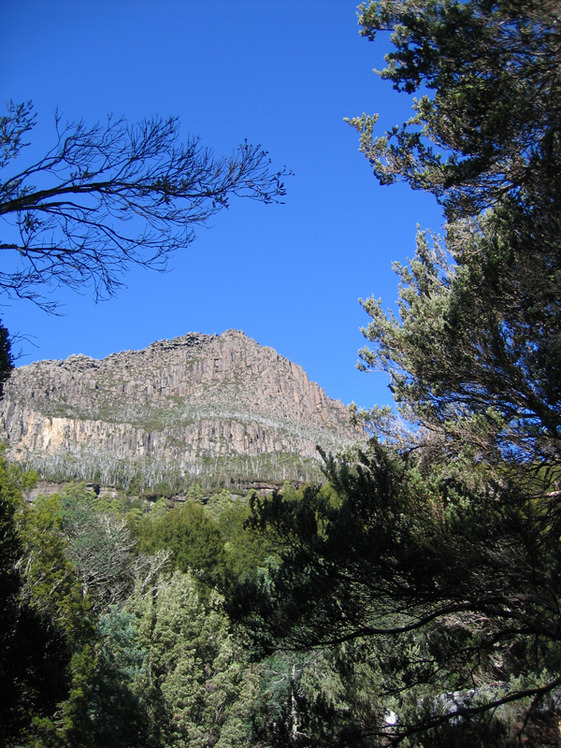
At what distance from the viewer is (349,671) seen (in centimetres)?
584

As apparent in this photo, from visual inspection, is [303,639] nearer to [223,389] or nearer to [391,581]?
[391,581]

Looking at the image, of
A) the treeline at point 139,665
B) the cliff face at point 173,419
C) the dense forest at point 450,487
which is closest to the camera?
the dense forest at point 450,487

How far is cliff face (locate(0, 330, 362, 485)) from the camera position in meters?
116

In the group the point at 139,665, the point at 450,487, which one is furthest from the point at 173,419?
the point at 450,487

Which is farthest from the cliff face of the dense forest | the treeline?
the dense forest

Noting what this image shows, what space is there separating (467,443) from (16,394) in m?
162

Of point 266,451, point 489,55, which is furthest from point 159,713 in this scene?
point 266,451

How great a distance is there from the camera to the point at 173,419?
156 m

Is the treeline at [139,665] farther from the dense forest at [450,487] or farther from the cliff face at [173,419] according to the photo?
the cliff face at [173,419]

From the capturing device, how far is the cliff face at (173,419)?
380 feet

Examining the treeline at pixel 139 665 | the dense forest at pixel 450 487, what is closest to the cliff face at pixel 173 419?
the treeline at pixel 139 665

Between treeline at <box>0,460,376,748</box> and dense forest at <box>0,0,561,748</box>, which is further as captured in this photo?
treeline at <box>0,460,376,748</box>

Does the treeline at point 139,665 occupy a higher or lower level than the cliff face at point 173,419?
→ lower

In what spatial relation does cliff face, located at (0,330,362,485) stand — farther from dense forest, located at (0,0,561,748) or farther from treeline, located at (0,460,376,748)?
dense forest, located at (0,0,561,748)
